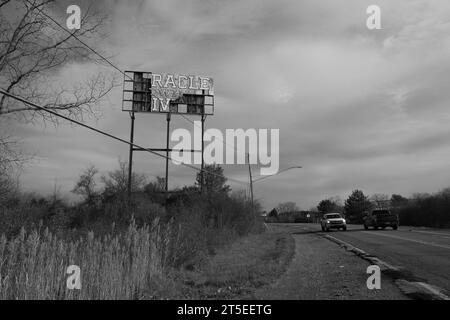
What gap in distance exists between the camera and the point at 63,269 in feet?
24.4

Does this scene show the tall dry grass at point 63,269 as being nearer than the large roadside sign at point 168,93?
Yes

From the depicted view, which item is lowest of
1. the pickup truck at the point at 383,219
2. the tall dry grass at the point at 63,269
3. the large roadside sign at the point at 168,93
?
the tall dry grass at the point at 63,269

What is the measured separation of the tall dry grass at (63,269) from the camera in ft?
22.8

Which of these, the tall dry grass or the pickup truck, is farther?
the pickup truck

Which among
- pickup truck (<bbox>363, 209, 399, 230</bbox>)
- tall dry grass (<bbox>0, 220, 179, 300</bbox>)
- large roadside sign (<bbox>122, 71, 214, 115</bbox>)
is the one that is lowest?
tall dry grass (<bbox>0, 220, 179, 300</bbox>)

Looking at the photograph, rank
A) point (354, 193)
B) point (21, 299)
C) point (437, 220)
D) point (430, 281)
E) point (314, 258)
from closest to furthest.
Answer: point (21, 299)
point (430, 281)
point (314, 258)
point (437, 220)
point (354, 193)

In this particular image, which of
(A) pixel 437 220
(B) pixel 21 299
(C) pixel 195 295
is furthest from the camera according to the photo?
(A) pixel 437 220

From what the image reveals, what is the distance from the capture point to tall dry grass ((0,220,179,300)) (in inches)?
274

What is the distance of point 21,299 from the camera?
6.70 m

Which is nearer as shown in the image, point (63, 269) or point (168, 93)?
point (63, 269)

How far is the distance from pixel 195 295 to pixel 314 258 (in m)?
8.47

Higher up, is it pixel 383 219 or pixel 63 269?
pixel 383 219
